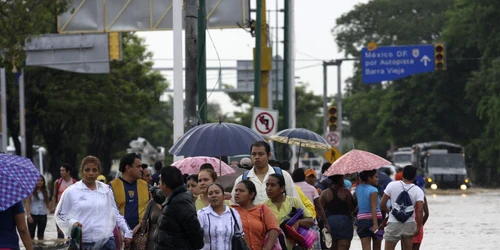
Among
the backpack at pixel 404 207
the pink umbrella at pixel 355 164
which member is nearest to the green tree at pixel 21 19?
the pink umbrella at pixel 355 164

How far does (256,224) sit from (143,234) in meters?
1.39

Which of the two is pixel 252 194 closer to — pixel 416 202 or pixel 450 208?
pixel 416 202

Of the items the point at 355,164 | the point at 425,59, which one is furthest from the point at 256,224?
the point at 425,59

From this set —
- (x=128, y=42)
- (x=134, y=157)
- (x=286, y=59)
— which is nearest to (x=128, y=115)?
(x=128, y=42)

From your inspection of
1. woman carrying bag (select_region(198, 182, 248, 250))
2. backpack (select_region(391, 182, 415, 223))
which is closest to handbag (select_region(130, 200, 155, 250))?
woman carrying bag (select_region(198, 182, 248, 250))

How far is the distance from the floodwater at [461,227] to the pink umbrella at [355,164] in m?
5.35

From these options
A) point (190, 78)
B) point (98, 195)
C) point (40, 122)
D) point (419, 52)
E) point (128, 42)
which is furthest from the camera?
point (128, 42)

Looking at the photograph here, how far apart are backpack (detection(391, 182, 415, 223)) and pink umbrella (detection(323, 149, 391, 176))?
0.71 meters

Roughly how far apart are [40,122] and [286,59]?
19.6 meters

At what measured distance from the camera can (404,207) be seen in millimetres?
15078

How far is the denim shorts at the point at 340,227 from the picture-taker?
15180mm

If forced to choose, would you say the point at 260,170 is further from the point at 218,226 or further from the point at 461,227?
the point at 461,227

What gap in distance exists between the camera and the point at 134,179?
12.6 m

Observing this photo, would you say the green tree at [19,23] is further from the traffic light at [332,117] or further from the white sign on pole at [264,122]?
the traffic light at [332,117]
